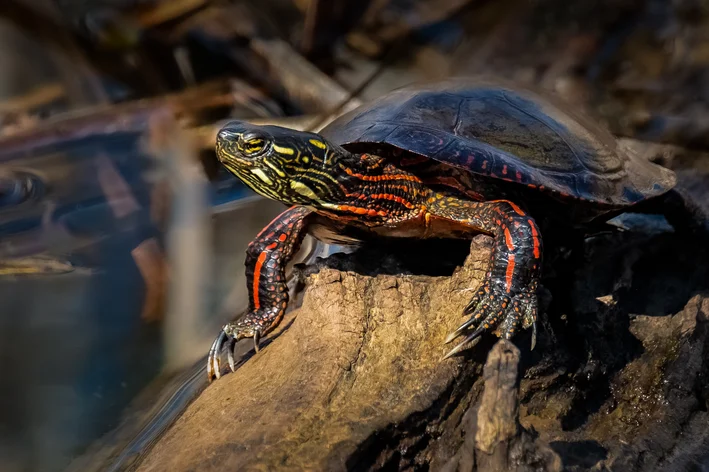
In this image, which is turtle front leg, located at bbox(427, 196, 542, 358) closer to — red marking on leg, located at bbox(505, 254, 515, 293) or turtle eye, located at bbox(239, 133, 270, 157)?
red marking on leg, located at bbox(505, 254, 515, 293)

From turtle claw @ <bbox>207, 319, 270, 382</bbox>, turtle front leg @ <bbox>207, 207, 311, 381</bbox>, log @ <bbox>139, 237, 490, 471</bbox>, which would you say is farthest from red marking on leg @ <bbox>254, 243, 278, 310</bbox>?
log @ <bbox>139, 237, 490, 471</bbox>

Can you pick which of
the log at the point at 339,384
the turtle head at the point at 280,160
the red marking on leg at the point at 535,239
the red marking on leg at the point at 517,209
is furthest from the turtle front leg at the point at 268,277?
the red marking on leg at the point at 535,239

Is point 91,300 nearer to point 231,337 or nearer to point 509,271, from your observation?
point 231,337

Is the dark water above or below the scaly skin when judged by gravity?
below

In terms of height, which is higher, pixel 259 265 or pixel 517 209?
pixel 517 209

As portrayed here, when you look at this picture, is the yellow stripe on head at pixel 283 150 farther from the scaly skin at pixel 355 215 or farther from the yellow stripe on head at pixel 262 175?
the yellow stripe on head at pixel 262 175

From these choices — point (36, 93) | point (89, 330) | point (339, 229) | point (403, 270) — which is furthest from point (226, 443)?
point (36, 93)

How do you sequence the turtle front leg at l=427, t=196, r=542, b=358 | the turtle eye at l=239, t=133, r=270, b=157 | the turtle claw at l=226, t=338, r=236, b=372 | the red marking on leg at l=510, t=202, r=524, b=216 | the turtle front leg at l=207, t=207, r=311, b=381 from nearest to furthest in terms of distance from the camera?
the turtle front leg at l=427, t=196, r=542, b=358, the turtle eye at l=239, t=133, r=270, b=157, the red marking on leg at l=510, t=202, r=524, b=216, the turtle claw at l=226, t=338, r=236, b=372, the turtle front leg at l=207, t=207, r=311, b=381

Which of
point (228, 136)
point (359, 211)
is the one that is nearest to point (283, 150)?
point (228, 136)
